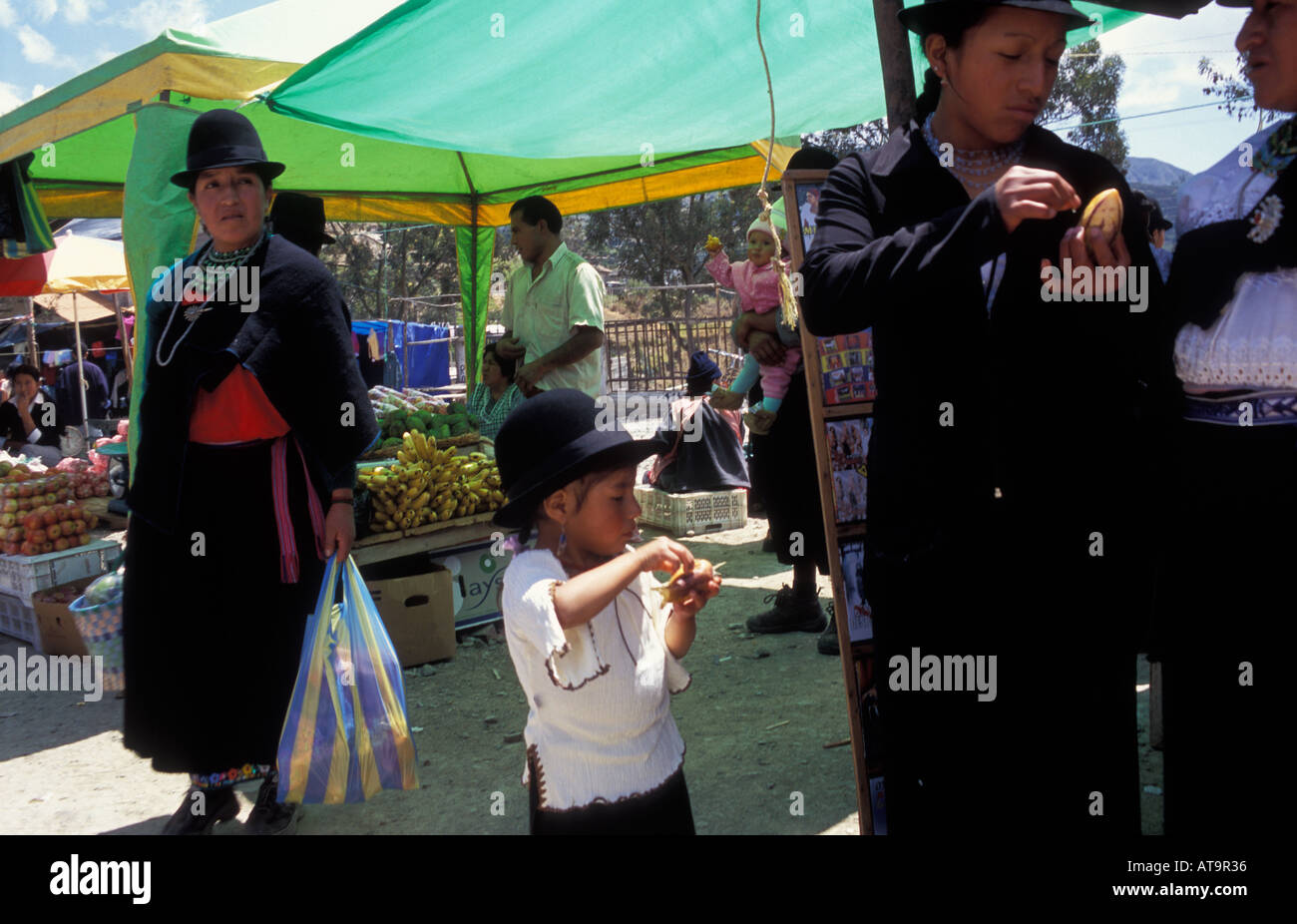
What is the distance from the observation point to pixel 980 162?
2.00 m

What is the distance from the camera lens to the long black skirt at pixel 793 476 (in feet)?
15.2

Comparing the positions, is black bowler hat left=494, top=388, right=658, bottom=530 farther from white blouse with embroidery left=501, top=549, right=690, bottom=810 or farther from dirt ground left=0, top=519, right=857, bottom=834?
dirt ground left=0, top=519, right=857, bottom=834

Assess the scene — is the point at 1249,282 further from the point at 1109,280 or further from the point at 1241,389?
the point at 1109,280

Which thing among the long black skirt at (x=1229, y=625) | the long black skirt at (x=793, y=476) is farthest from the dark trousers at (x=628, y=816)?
the long black skirt at (x=793, y=476)

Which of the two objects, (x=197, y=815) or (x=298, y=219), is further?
(x=298, y=219)

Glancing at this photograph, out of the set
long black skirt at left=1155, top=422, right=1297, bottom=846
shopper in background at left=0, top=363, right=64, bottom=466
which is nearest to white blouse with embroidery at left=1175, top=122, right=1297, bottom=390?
long black skirt at left=1155, top=422, right=1297, bottom=846

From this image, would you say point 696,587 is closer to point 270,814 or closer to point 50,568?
point 270,814

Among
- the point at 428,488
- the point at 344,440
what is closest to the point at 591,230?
the point at 428,488

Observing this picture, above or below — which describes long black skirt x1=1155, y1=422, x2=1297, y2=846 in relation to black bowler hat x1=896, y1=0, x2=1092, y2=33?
below

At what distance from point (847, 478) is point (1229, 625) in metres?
1.09

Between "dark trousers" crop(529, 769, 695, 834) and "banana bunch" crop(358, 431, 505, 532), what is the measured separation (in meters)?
3.28

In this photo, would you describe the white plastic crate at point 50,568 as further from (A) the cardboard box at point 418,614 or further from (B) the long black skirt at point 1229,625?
(B) the long black skirt at point 1229,625


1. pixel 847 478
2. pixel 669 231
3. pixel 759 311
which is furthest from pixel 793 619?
pixel 669 231

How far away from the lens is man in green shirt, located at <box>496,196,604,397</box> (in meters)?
5.43
